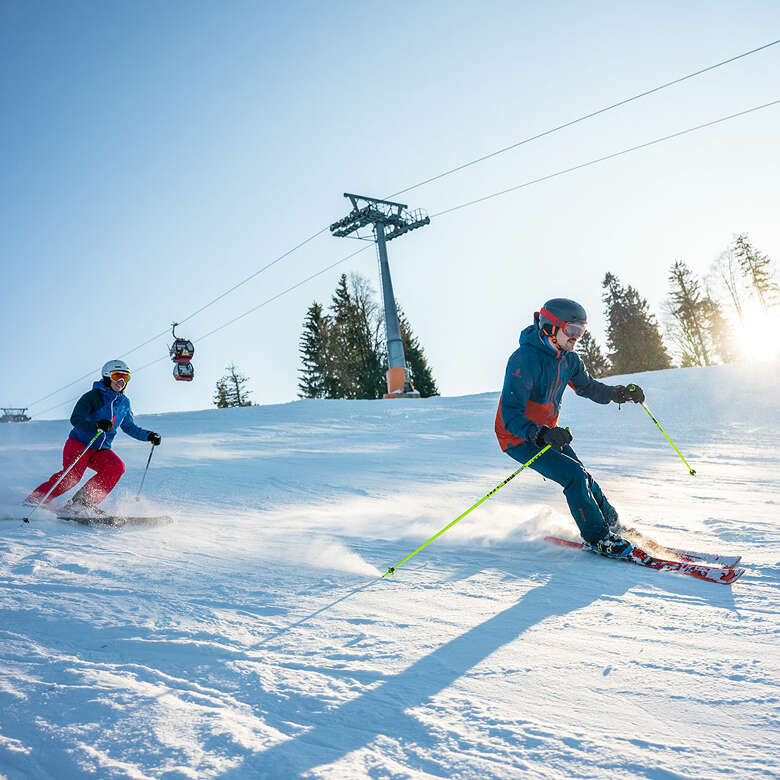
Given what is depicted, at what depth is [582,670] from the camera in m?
2.22

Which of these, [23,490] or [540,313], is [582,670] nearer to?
[540,313]

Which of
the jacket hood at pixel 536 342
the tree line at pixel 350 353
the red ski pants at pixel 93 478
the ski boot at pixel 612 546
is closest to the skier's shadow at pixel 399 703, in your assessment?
the ski boot at pixel 612 546

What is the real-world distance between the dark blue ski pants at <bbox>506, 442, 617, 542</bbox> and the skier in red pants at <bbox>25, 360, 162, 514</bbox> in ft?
14.4

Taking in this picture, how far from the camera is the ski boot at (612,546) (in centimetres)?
388

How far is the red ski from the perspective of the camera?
11.0 feet

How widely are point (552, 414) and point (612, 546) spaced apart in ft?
3.68

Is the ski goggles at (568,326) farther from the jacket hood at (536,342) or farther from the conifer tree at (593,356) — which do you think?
the conifer tree at (593,356)

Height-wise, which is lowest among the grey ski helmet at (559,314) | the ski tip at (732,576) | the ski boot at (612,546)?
the ski tip at (732,576)

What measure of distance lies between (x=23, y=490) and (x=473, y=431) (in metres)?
8.12

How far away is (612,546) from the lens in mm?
3930

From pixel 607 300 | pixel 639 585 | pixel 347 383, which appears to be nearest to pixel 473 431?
pixel 639 585

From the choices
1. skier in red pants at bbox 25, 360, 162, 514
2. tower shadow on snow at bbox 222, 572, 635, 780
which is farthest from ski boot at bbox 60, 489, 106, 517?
tower shadow on snow at bbox 222, 572, 635, 780

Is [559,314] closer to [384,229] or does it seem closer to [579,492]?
[579,492]

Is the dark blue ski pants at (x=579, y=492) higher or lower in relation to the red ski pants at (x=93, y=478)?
lower
